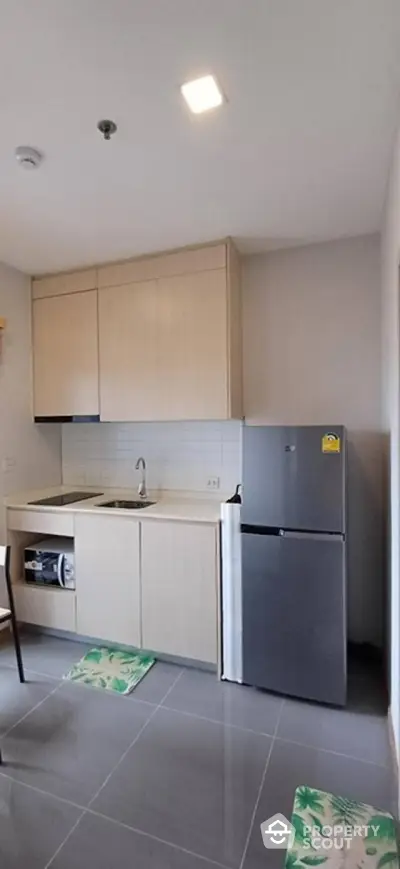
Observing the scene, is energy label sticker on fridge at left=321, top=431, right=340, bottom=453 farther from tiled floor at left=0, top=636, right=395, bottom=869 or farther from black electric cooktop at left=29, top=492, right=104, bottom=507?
black electric cooktop at left=29, top=492, right=104, bottom=507

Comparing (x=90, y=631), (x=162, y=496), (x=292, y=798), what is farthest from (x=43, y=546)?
(x=292, y=798)

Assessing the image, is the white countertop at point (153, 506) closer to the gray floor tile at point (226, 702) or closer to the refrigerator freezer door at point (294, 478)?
the refrigerator freezer door at point (294, 478)

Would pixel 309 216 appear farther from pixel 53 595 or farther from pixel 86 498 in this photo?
pixel 53 595

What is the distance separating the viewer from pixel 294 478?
7.03ft

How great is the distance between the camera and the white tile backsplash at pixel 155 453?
9.89ft

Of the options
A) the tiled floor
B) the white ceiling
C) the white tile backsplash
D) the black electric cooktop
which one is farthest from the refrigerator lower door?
the white ceiling

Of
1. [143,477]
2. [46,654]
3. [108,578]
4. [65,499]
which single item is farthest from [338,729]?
[65,499]

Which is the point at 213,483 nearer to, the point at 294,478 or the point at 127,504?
the point at 127,504

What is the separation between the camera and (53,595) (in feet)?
9.36

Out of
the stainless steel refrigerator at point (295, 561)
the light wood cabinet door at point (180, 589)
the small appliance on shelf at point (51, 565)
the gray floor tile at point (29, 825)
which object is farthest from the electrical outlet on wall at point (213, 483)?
the gray floor tile at point (29, 825)

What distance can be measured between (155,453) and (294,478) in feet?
4.41

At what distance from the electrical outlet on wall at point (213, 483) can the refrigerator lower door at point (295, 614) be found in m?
0.78

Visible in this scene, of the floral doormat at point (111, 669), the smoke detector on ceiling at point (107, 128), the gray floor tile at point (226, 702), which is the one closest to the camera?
the smoke detector on ceiling at point (107, 128)

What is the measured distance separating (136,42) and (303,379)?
1931 millimetres
